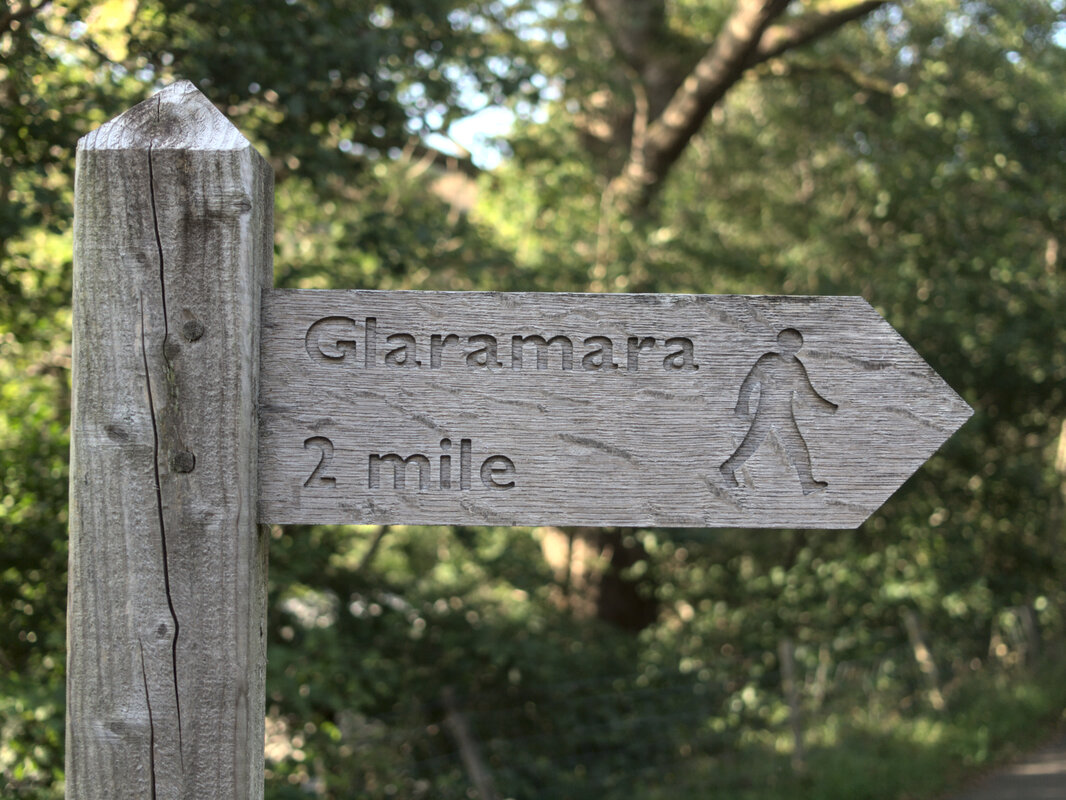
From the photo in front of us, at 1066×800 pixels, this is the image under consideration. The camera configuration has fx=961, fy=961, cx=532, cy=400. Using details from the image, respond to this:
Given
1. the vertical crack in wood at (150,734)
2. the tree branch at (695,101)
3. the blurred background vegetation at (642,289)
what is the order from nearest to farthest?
the vertical crack in wood at (150,734)
the blurred background vegetation at (642,289)
the tree branch at (695,101)

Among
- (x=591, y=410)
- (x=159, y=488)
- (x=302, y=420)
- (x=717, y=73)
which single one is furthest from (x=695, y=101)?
(x=159, y=488)

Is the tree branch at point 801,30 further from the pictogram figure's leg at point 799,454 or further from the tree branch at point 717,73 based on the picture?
the pictogram figure's leg at point 799,454

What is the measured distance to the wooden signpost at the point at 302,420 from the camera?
4.55 ft

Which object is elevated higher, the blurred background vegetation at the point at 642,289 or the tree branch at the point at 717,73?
the tree branch at the point at 717,73

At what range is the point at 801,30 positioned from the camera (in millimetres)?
9266

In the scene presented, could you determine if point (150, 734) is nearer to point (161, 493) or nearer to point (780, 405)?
point (161, 493)

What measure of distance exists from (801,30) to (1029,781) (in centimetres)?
684

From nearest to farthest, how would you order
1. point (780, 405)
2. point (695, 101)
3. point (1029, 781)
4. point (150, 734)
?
point (150, 734)
point (780, 405)
point (1029, 781)
point (695, 101)

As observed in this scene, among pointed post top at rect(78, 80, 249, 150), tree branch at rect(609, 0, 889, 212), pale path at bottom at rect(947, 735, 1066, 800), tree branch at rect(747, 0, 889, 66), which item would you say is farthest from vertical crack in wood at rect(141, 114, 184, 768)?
tree branch at rect(747, 0, 889, 66)

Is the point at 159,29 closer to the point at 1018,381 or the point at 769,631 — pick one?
the point at 769,631

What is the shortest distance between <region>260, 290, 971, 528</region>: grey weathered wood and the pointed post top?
25cm

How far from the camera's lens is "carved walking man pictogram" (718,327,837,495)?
4.83ft

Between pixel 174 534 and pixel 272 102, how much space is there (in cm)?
403

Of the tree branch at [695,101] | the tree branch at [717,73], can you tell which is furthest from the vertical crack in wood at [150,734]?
the tree branch at [695,101]
